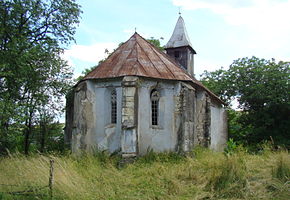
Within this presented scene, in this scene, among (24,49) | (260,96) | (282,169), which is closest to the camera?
(282,169)

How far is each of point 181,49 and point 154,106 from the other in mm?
9403

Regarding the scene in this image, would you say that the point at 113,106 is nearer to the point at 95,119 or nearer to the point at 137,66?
the point at 95,119

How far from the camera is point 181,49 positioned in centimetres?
2573

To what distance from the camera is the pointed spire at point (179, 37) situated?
1012 inches

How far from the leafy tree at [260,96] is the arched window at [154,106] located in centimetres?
1095

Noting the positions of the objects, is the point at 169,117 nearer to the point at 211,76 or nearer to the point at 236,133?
the point at 236,133

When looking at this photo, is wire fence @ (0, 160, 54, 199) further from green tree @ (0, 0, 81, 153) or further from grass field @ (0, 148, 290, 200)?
green tree @ (0, 0, 81, 153)

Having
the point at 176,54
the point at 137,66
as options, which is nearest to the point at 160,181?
the point at 137,66

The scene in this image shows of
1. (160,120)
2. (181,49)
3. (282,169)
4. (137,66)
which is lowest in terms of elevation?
(282,169)

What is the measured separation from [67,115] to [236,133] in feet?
52.7

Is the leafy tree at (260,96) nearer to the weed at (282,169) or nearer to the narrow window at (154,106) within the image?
the narrow window at (154,106)

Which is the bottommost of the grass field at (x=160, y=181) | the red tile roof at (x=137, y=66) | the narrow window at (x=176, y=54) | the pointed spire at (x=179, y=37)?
the grass field at (x=160, y=181)

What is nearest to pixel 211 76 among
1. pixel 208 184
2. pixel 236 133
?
pixel 236 133

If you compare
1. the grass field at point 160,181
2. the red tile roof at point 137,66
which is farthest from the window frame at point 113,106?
the grass field at point 160,181
